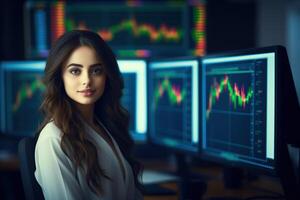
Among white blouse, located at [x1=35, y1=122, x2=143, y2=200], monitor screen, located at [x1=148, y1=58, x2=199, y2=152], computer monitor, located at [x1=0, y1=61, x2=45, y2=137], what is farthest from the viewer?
computer monitor, located at [x1=0, y1=61, x2=45, y2=137]

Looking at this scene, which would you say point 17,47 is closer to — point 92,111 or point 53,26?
point 53,26

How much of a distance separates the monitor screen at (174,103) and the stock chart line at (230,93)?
105mm

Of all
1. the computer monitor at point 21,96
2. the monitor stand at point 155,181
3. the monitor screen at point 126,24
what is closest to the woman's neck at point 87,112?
the monitor stand at point 155,181

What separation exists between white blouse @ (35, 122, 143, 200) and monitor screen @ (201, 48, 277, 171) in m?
0.41

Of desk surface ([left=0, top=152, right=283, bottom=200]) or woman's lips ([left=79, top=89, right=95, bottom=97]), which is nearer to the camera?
woman's lips ([left=79, top=89, right=95, bottom=97])

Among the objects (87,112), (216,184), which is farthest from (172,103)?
(87,112)

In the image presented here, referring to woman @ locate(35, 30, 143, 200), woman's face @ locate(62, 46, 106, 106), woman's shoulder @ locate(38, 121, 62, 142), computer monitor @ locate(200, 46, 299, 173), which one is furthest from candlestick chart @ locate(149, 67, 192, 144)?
woman's shoulder @ locate(38, 121, 62, 142)

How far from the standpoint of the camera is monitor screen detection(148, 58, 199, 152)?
191cm

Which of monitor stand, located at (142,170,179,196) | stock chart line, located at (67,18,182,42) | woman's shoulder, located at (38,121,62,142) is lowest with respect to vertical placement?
monitor stand, located at (142,170,179,196)

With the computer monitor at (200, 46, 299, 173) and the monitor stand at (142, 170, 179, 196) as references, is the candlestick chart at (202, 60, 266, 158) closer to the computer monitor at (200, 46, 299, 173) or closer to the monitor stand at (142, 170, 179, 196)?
the computer monitor at (200, 46, 299, 173)

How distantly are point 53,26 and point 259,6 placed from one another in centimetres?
130

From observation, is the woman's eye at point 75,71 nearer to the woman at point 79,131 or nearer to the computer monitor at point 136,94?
the woman at point 79,131

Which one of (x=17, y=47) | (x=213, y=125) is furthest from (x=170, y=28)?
(x=213, y=125)

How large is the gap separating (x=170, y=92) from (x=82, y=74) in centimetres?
71
